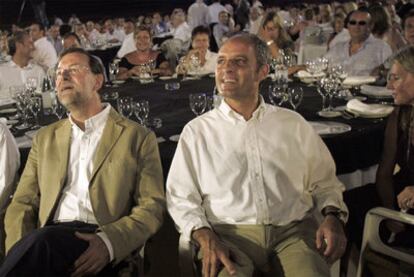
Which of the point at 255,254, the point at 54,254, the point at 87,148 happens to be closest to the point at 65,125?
the point at 87,148

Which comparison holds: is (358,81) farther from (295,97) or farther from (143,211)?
(143,211)

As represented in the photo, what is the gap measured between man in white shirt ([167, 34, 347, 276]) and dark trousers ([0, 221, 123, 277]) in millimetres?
397

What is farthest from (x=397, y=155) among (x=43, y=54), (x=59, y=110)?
(x=43, y=54)

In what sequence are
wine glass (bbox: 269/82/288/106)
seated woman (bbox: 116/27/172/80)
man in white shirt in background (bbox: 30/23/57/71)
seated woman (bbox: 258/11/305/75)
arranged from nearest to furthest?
wine glass (bbox: 269/82/288/106) → seated woman (bbox: 116/27/172/80) → seated woman (bbox: 258/11/305/75) → man in white shirt in background (bbox: 30/23/57/71)

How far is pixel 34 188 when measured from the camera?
2137 millimetres

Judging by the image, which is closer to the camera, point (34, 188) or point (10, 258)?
point (10, 258)

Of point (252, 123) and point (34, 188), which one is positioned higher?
point (252, 123)

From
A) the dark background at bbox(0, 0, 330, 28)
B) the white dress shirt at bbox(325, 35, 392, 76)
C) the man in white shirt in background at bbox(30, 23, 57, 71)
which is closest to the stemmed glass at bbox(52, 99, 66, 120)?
the white dress shirt at bbox(325, 35, 392, 76)

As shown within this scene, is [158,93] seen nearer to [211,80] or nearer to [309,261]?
[211,80]

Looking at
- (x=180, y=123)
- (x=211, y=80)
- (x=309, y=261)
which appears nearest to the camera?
(x=309, y=261)

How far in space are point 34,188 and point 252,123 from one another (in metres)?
0.91

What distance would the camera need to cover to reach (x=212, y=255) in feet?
5.93

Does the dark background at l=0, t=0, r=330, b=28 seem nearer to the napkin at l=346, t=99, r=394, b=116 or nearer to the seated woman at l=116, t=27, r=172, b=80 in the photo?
the seated woman at l=116, t=27, r=172, b=80

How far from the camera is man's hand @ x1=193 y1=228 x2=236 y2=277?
179 centimetres
